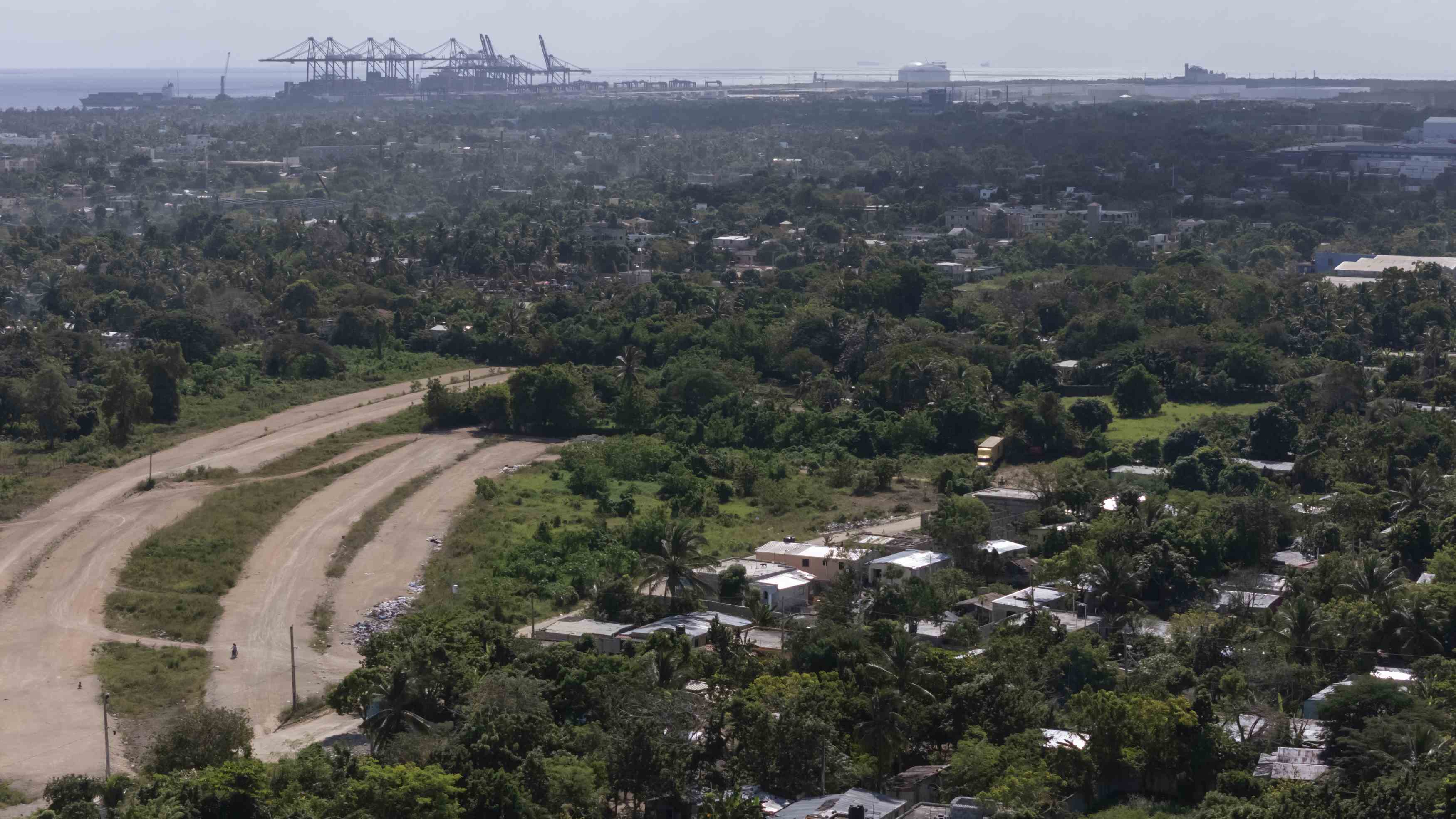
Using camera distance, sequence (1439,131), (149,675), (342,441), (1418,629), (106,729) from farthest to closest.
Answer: (1439,131) < (342,441) < (149,675) < (1418,629) < (106,729)

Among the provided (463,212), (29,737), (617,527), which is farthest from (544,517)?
(463,212)

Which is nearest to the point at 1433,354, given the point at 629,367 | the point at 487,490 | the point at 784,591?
the point at 629,367

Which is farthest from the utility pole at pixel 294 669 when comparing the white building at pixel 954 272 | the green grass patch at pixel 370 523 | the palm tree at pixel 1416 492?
the white building at pixel 954 272

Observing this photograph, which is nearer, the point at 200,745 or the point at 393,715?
the point at 200,745

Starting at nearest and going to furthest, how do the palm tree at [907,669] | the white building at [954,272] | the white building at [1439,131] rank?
the palm tree at [907,669]
the white building at [954,272]
the white building at [1439,131]

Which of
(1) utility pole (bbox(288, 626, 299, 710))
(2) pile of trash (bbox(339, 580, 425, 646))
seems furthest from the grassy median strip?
(2) pile of trash (bbox(339, 580, 425, 646))

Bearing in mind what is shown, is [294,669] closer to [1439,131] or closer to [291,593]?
[291,593]

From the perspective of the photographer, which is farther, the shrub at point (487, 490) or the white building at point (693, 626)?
the shrub at point (487, 490)

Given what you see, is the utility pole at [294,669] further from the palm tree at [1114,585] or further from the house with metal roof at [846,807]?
the palm tree at [1114,585]
